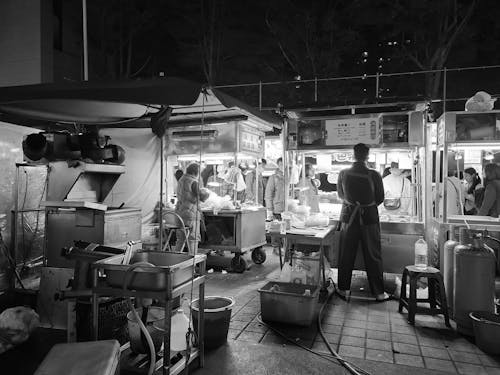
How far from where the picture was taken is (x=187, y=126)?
28.5 feet

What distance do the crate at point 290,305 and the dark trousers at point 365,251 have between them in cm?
128

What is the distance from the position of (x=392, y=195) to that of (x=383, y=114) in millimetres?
1672

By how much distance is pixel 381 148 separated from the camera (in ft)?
22.6

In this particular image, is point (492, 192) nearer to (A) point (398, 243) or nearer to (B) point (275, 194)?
(A) point (398, 243)

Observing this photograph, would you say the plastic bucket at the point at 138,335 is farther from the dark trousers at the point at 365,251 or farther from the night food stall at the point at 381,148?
the night food stall at the point at 381,148

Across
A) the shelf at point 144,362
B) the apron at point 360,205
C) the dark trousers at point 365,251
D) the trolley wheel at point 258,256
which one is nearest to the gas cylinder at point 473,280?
the dark trousers at point 365,251

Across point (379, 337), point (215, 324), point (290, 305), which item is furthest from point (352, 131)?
point (215, 324)

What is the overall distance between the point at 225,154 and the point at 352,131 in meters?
2.88

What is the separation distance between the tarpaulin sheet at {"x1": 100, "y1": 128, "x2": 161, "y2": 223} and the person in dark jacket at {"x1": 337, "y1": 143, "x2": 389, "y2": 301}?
5131mm

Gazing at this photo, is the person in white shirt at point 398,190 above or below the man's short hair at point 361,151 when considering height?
below

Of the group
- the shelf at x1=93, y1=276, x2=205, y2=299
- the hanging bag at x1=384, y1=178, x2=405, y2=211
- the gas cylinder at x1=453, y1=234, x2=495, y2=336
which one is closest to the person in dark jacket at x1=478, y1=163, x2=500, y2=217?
the hanging bag at x1=384, y1=178, x2=405, y2=211

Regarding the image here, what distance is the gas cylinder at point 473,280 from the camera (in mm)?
4434

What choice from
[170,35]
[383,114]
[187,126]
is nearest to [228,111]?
[187,126]

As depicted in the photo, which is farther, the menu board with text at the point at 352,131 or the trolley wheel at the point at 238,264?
the trolley wheel at the point at 238,264
